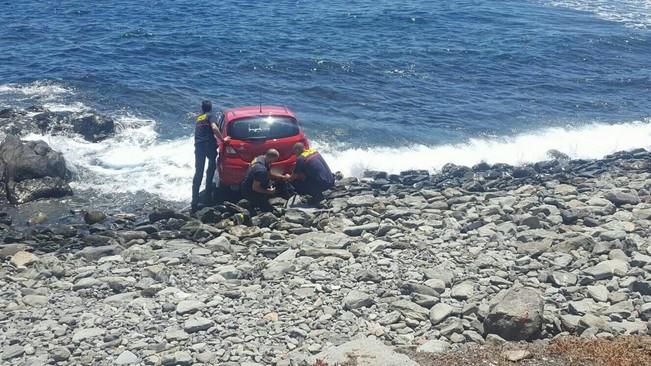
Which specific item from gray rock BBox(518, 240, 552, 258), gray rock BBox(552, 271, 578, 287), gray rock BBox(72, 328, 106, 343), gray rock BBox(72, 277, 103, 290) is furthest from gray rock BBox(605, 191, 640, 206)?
gray rock BBox(72, 328, 106, 343)

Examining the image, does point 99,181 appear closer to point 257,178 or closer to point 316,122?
point 257,178

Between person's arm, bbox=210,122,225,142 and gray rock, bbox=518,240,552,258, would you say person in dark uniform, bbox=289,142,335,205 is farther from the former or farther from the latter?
gray rock, bbox=518,240,552,258

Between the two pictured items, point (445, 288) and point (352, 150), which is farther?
point (352, 150)

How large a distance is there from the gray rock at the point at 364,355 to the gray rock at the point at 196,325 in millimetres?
1802

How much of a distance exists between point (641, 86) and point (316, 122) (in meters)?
13.7

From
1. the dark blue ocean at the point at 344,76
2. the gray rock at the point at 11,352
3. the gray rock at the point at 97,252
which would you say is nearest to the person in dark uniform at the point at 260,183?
the gray rock at the point at 97,252

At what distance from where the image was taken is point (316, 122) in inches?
949

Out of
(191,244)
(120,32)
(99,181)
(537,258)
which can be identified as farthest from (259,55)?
(537,258)

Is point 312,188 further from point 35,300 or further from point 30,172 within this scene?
point 30,172

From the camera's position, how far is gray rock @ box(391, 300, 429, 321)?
34.0 feet

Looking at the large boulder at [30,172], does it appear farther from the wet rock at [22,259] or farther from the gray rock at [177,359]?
the gray rock at [177,359]

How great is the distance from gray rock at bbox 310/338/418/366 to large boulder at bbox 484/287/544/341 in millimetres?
1439

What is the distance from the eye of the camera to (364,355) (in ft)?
29.2

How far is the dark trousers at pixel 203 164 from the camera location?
1658 centimetres
